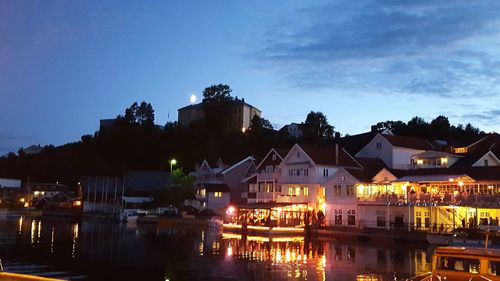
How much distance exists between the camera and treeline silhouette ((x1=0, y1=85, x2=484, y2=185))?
117 metres

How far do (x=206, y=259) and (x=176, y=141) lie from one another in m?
92.5

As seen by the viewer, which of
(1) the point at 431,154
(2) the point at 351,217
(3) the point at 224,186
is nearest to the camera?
(2) the point at 351,217

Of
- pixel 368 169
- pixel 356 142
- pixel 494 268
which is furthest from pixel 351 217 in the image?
pixel 494 268

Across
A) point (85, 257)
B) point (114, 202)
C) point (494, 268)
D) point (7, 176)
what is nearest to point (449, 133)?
point (114, 202)

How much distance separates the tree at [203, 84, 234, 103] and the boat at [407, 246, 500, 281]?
126 metres

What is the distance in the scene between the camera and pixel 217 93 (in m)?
145

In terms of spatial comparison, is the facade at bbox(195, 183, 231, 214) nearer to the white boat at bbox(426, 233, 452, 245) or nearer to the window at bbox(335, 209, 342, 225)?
the window at bbox(335, 209, 342, 225)

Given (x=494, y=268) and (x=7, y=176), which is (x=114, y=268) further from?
(x=7, y=176)

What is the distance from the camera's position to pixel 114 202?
347 ft

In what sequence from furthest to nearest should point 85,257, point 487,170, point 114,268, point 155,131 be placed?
point 155,131, point 487,170, point 85,257, point 114,268

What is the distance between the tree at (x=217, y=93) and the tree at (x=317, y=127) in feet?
78.4

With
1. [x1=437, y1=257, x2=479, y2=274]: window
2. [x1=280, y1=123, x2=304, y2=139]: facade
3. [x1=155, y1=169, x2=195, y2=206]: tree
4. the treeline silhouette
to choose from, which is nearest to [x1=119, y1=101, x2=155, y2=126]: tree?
the treeline silhouette

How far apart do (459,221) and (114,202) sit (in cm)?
7000

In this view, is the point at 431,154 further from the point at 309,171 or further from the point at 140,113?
the point at 140,113
